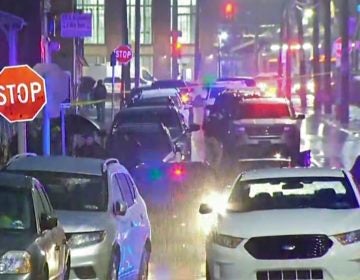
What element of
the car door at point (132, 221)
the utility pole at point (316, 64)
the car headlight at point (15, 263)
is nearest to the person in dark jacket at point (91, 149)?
the car door at point (132, 221)

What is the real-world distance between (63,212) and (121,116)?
1290 cm

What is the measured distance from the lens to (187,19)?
9788 cm

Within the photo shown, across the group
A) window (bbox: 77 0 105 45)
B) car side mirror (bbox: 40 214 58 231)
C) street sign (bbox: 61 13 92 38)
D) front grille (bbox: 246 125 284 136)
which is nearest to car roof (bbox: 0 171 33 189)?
car side mirror (bbox: 40 214 58 231)

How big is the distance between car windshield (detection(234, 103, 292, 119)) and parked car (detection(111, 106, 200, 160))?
3282 millimetres

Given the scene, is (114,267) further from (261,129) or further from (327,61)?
(327,61)

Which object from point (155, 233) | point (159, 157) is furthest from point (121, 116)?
point (155, 233)

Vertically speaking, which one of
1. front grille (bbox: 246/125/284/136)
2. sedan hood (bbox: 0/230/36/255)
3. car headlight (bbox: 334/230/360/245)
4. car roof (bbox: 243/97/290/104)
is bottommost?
front grille (bbox: 246/125/284/136)

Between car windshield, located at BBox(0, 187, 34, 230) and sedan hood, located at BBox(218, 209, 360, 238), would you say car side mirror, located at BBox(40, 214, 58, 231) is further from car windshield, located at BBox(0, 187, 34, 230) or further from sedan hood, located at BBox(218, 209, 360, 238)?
sedan hood, located at BBox(218, 209, 360, 238)

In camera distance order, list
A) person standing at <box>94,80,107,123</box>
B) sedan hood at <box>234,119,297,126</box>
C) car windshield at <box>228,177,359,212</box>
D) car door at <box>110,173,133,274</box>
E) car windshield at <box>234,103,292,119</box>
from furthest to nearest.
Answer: person standing at <box>94,80,107,123</box>
car windshield at <box>234,103,292,119</box>
sedan hood at <box>234,119,297,126</box>
car windshield at <box>228,177,359,212</box>
car door at <box>110,173,133,274</box>

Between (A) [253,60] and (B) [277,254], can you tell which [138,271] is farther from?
(A) [253,60]

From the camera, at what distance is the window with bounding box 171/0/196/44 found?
318 feet

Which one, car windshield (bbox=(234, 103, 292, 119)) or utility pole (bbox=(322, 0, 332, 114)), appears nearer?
car windshield (bbox=(234, 103, 292, 119))

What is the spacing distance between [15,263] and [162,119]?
16.2 metres

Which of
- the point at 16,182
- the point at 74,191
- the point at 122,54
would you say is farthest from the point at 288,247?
the point at 122,54
